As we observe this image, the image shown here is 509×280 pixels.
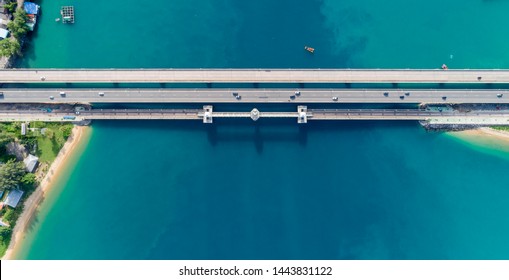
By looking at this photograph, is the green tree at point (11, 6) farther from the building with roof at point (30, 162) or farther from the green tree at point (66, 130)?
the building with roof at point (30, 162)

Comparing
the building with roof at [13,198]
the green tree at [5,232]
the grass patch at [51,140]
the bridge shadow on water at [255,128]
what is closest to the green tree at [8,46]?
the grass patch at [51,140]

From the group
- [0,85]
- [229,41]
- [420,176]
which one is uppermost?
[229,41]

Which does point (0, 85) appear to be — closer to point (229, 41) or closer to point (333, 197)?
point (229, 41)

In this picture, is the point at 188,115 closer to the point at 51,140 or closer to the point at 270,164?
the point at 270,164

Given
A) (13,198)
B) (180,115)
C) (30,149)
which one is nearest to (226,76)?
(180,115)

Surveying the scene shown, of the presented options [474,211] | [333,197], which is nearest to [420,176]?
[474,211]

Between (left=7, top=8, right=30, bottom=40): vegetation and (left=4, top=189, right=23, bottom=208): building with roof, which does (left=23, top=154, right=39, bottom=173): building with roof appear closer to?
(left=4, top=189, right=23, bottom=208): building with roof
